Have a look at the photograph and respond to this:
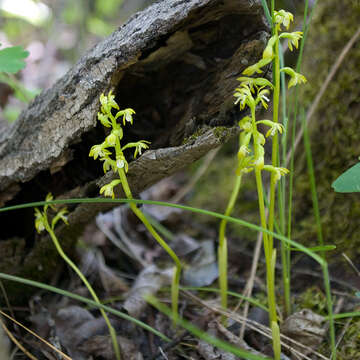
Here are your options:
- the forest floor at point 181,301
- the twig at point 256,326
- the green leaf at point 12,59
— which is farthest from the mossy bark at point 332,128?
the green leaf at point 12,59

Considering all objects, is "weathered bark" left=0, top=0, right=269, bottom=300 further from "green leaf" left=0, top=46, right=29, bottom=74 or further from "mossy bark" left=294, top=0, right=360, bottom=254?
"mossy bark" left=294, top=0, right=360, bottom=254

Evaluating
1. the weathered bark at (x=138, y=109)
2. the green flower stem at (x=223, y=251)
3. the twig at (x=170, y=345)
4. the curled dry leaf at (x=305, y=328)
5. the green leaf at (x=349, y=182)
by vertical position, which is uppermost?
the weathered bark at (x=138, y=109)

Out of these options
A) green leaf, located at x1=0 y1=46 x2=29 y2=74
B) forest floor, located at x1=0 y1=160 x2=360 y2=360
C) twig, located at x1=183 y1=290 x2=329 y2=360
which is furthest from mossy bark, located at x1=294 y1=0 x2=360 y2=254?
green leaf, located at x1=0 y1=46 x2=29 y2=74

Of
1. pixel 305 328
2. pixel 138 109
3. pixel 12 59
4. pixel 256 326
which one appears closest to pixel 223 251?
pixel 256 326

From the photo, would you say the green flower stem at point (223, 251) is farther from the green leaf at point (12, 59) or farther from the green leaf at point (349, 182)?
the green leaf at point (12, 59)

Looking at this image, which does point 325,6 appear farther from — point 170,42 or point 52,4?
point 52,4

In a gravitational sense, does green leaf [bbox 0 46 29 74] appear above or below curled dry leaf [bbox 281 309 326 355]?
above
